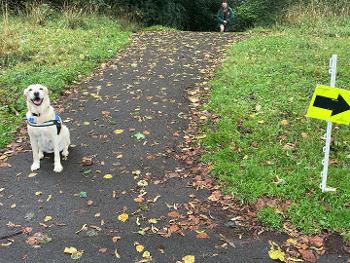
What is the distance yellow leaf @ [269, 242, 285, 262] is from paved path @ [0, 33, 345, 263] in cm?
8

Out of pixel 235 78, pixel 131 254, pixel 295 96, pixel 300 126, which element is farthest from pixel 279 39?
pixel 131 254

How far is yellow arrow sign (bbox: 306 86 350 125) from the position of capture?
15.4ft

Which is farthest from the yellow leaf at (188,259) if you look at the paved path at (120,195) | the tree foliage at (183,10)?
the tree foliage at (183,10)

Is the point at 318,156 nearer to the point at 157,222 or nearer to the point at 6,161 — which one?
the point at 157,222

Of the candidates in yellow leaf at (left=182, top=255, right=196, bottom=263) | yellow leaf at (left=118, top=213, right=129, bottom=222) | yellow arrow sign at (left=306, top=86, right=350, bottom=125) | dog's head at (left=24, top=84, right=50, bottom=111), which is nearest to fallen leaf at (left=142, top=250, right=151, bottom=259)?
yellow leaf at (left=182, top=255, right=196, bottom=263)

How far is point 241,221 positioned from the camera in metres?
4.96

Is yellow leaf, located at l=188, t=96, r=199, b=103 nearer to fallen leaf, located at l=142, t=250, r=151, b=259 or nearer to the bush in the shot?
fallen leaf, located at l=142, t=250, r=151, b=259

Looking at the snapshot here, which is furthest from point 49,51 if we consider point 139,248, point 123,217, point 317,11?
point 317,11

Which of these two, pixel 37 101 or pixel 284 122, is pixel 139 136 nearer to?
pixel 37 101

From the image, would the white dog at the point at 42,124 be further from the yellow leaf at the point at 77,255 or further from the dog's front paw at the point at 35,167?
the yellow leaf at the point at 77,255

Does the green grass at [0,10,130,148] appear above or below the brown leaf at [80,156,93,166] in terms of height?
above

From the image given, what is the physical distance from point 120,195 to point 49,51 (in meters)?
6.74

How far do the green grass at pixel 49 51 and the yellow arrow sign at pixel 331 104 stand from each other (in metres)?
4.97

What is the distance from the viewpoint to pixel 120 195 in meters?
5.50
